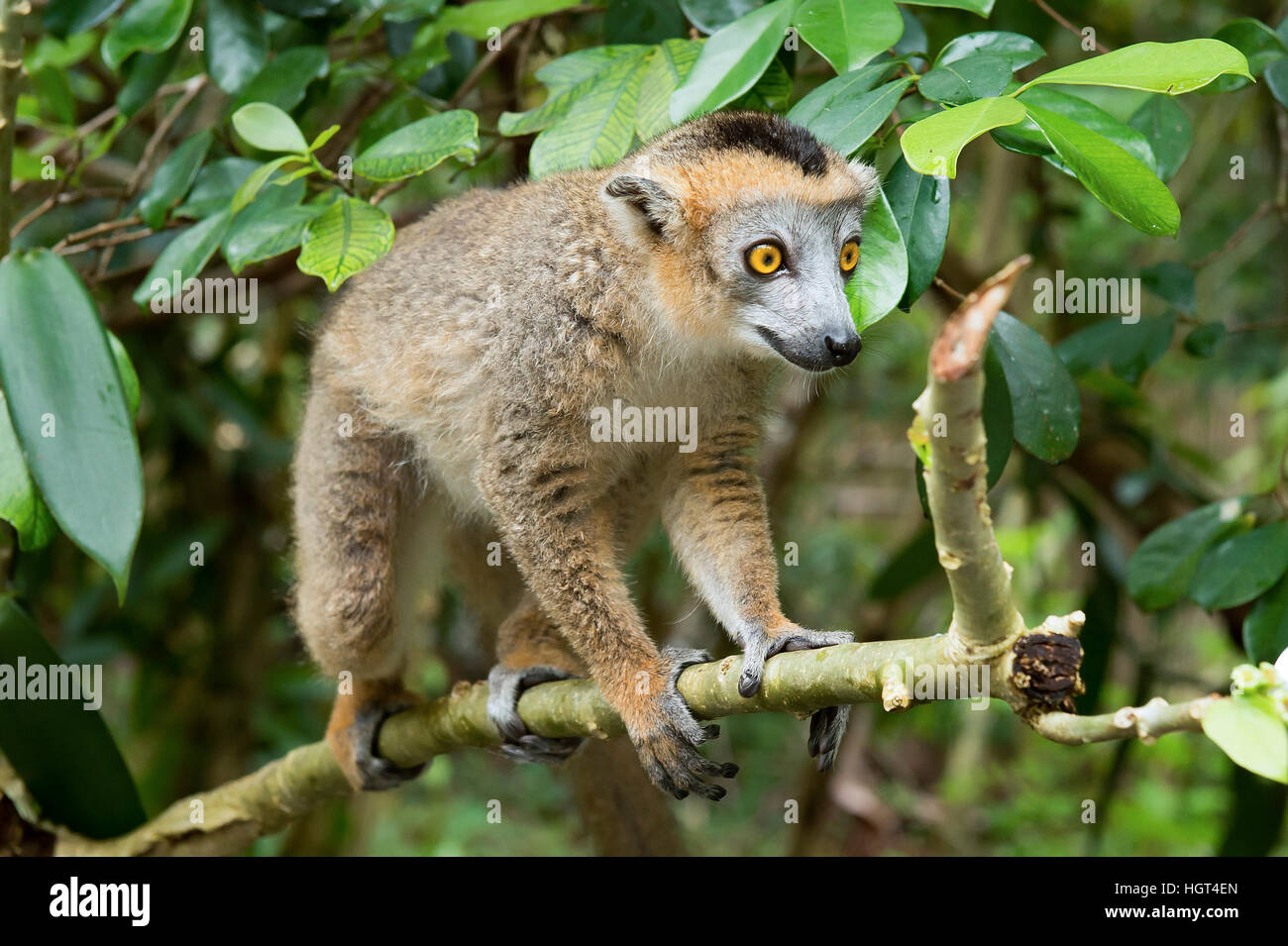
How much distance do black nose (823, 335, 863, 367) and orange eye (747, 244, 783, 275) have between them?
0.39 meters

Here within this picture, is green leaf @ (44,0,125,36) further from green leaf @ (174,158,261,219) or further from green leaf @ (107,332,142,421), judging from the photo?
green leaf @ (107,332,142,421)

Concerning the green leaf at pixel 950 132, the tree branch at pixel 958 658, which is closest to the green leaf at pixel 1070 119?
the green leaf at pixel 950 132

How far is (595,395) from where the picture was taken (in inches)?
142

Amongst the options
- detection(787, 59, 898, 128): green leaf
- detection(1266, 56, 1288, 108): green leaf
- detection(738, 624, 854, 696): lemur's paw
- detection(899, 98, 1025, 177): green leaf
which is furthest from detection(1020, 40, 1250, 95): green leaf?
Answer: detection(738, 624, 854, 696): lemur's paw

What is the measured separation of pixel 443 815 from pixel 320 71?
854cm

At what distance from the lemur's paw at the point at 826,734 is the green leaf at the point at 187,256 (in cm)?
230

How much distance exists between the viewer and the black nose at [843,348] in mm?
3084

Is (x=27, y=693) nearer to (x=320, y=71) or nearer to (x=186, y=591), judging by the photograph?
(x=320, y=71)

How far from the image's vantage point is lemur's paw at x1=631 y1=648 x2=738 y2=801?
10.5ft

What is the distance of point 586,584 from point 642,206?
1176 mm

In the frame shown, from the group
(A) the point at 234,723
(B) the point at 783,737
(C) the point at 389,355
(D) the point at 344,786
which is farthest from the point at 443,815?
Answer: (C) the point at 389,355

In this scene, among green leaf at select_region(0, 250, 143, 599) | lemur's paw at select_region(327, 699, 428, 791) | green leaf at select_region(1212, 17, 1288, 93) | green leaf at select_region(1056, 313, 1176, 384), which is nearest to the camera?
green leaf at select_region(0, 250, 143, 599)

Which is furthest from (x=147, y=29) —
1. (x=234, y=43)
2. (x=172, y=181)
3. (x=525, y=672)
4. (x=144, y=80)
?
(x=525, y=672)

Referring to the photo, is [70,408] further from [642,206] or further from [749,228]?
[749,228]
